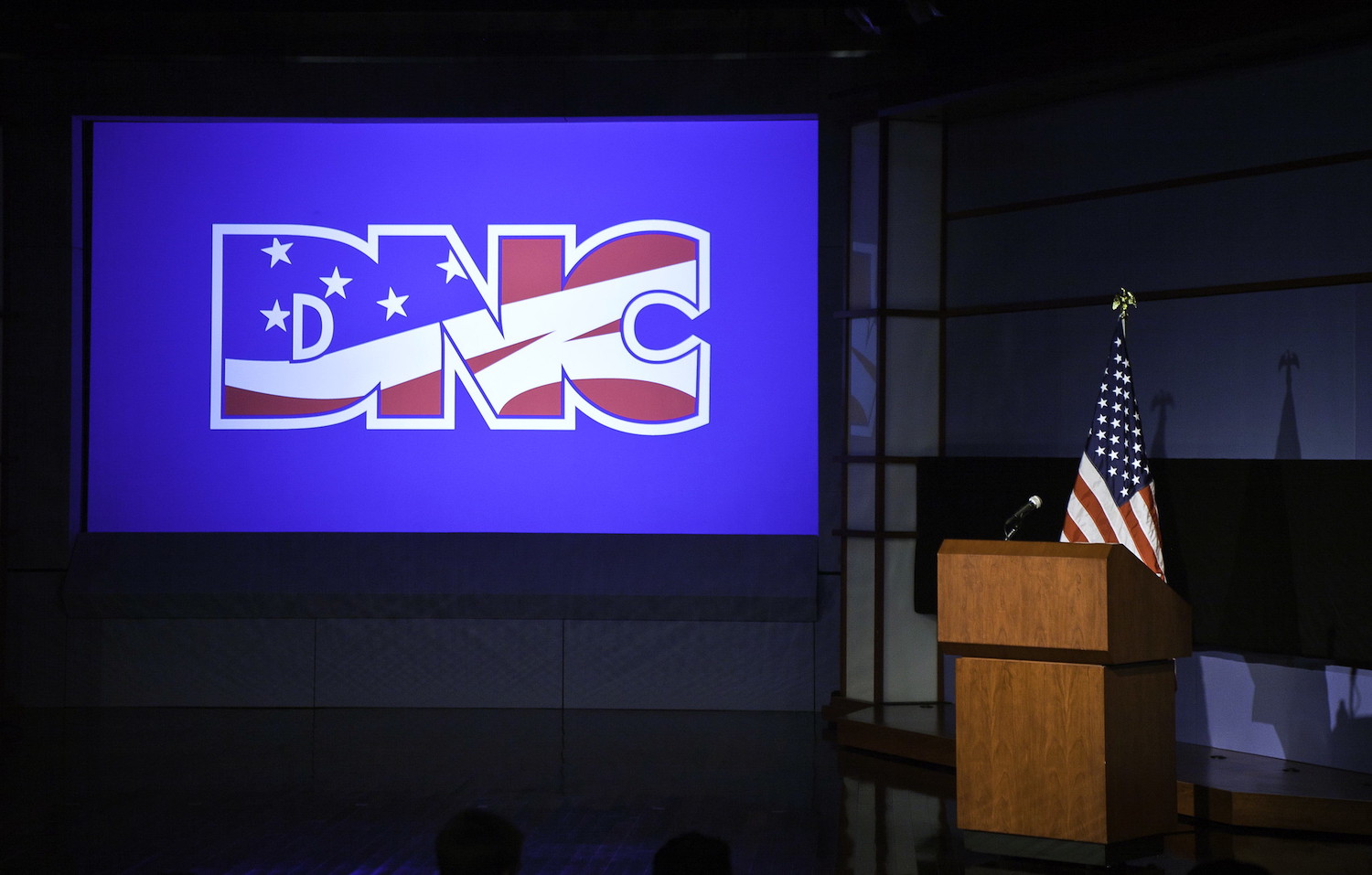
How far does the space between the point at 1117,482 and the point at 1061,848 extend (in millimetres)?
1742

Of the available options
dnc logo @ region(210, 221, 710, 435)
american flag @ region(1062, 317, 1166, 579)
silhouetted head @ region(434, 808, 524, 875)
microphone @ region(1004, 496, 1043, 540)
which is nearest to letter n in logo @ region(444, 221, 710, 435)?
dnc logo @ region(210, 221, 710, 435)

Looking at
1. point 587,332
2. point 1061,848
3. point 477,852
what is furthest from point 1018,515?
point 587,332

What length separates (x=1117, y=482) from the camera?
5.12m

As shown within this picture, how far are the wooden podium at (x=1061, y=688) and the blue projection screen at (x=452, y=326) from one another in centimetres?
303

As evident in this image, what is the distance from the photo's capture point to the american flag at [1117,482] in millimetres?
5016

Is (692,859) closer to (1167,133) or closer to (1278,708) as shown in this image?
(1278,708)

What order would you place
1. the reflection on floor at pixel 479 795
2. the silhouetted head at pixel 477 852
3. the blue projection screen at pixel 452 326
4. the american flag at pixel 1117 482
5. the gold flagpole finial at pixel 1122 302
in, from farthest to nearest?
the blue projection screen at pixel 452 326, the gold flagpole finial at pixel 1122 302, the american flag at pixel 1117 482, the reflection on floor at pixel 479 795, the silhouetted head at pixel 477 852

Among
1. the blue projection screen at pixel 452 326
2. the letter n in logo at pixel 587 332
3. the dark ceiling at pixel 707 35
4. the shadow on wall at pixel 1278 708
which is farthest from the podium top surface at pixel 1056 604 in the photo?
the letter n in logo at pixel 587 332

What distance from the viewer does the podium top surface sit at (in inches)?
151

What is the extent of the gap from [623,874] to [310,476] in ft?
13.2

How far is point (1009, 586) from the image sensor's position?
397cm

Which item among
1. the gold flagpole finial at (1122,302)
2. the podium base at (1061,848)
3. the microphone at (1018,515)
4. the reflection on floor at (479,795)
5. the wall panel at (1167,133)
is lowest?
the reflection on floor at (479,795)

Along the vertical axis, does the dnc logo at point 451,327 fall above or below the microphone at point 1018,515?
above

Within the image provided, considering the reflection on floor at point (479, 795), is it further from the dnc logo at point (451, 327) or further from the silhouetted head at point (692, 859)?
the dnc logo at point (451, 327)
